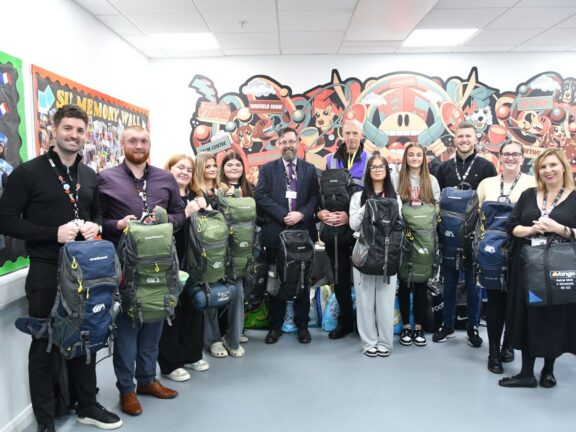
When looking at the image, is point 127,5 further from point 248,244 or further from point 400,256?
point 400,256

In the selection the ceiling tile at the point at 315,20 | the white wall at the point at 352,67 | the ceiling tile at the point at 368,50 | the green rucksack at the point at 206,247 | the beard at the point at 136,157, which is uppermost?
the ceiling tile at the point at 368,50

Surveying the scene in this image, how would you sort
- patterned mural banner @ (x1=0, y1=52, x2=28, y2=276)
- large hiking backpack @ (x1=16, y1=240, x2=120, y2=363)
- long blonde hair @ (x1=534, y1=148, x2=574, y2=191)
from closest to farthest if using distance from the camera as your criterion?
large hiking backpack @ (x1=16, y1=240, x2=120, y2=363) → patterned mural banner @ (x1=0, y1=52, x2=28, y2=276) → long blonde hair @ (x1=534, y1=148, x2=574, y2=191)

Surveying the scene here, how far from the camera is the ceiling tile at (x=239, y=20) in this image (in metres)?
4.11

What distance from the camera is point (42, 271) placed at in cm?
212

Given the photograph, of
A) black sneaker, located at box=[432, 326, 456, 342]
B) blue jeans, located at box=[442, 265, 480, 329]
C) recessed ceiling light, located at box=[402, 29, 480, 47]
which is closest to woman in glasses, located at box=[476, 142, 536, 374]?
blue jeans, located at box=[442, 265, 480, 329]

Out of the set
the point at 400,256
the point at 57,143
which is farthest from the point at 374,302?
the point at 57,143

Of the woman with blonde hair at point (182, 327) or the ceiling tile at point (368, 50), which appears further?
the ceiling tile at point (368, 50)

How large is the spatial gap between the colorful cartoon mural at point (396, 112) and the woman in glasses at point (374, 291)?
252cm

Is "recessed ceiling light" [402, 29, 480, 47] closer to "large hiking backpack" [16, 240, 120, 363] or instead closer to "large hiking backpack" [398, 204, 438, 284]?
"large hiking backpack" [398, 204, 438, 284]

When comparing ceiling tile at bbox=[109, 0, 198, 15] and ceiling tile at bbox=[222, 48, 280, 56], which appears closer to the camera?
ceiling tile at bbox=[109, 0, 198, 15]

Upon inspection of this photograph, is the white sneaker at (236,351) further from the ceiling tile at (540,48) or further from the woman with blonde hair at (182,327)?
the ceiling tile at (540,48)

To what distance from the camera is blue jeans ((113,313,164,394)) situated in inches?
96.6

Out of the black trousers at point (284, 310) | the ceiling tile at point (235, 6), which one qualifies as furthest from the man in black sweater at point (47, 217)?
the ceiling tile at point (235, 6)

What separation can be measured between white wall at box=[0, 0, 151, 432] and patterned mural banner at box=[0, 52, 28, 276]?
0.12m
